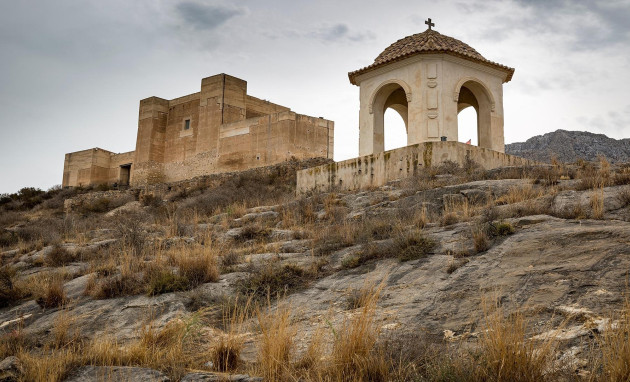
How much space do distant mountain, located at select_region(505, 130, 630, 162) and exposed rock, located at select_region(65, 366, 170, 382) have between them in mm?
18244

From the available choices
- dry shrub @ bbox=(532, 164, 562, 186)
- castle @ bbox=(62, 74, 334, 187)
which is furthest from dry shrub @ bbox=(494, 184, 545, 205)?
castle @ bbox=(62, 74, 334, 187)

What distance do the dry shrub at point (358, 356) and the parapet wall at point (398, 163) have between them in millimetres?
9015

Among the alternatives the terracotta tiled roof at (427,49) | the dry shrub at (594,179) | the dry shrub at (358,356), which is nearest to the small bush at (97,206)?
the terracotta tiled roof at (427,49)

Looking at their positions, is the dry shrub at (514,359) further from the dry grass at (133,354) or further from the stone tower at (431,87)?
the stone tower at (431,87)

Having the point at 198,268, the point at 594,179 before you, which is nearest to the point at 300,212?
the point at 198,268

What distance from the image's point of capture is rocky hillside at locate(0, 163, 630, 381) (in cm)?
334

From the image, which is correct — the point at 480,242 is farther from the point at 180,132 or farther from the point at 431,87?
the point at 180,132

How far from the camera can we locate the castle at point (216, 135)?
26.7 meters

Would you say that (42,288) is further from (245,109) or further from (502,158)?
(245,109)

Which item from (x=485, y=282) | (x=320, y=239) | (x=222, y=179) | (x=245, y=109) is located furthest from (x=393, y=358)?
(x=245, y=109)

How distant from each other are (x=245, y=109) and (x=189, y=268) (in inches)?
997

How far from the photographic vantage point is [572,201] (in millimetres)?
6867

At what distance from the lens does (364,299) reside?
4504 millimetres

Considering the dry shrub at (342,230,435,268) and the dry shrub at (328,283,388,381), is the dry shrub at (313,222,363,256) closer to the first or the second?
the dry shrub at (342,230,435,268)
